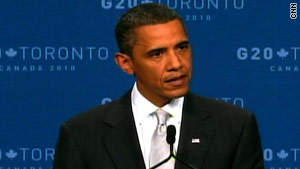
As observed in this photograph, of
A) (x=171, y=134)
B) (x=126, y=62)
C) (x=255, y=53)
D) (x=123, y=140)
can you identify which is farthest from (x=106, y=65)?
(x=171, y=134)

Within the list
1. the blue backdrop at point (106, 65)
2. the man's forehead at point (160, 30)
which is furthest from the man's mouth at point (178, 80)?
the blue backdrop at point (106, 65)

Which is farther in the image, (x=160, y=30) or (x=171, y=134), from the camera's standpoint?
(x=160, y=30)

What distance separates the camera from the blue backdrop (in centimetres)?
255

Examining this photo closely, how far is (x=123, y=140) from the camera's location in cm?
164

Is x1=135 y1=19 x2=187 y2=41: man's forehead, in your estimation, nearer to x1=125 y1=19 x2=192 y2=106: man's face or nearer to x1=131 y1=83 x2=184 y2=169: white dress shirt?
x1=125 y1=19 x2=192 y2=106: man's face

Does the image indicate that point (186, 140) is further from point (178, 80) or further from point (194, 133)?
point (178, 80)

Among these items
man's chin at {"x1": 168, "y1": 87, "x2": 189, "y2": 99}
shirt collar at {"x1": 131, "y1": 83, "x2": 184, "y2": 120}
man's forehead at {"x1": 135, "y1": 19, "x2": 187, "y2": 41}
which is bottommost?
shirt collar at {"x1": 131, "y1": 83, "x2": 184, "y2": 120}

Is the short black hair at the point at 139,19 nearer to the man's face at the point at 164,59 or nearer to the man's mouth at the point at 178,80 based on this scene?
the man's face at the point at 164,59

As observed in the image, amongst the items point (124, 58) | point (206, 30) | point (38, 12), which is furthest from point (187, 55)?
point (38, 12)

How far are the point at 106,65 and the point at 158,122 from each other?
100 centimetres

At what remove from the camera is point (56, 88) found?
266 cm

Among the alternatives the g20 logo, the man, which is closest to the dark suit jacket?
the man

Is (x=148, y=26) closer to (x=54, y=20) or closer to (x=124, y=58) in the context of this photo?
(x=124, y=58)

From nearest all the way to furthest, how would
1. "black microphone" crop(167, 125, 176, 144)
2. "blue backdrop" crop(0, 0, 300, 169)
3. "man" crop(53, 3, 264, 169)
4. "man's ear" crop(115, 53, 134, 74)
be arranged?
"black microphone" crop(167, 125, 176, 144) < "man" crop(53, 3, 264, 169) < "man's ear" crop(115, 53, 134, 74) < "blue backdrop" crop(0, 0, 300, 169)
